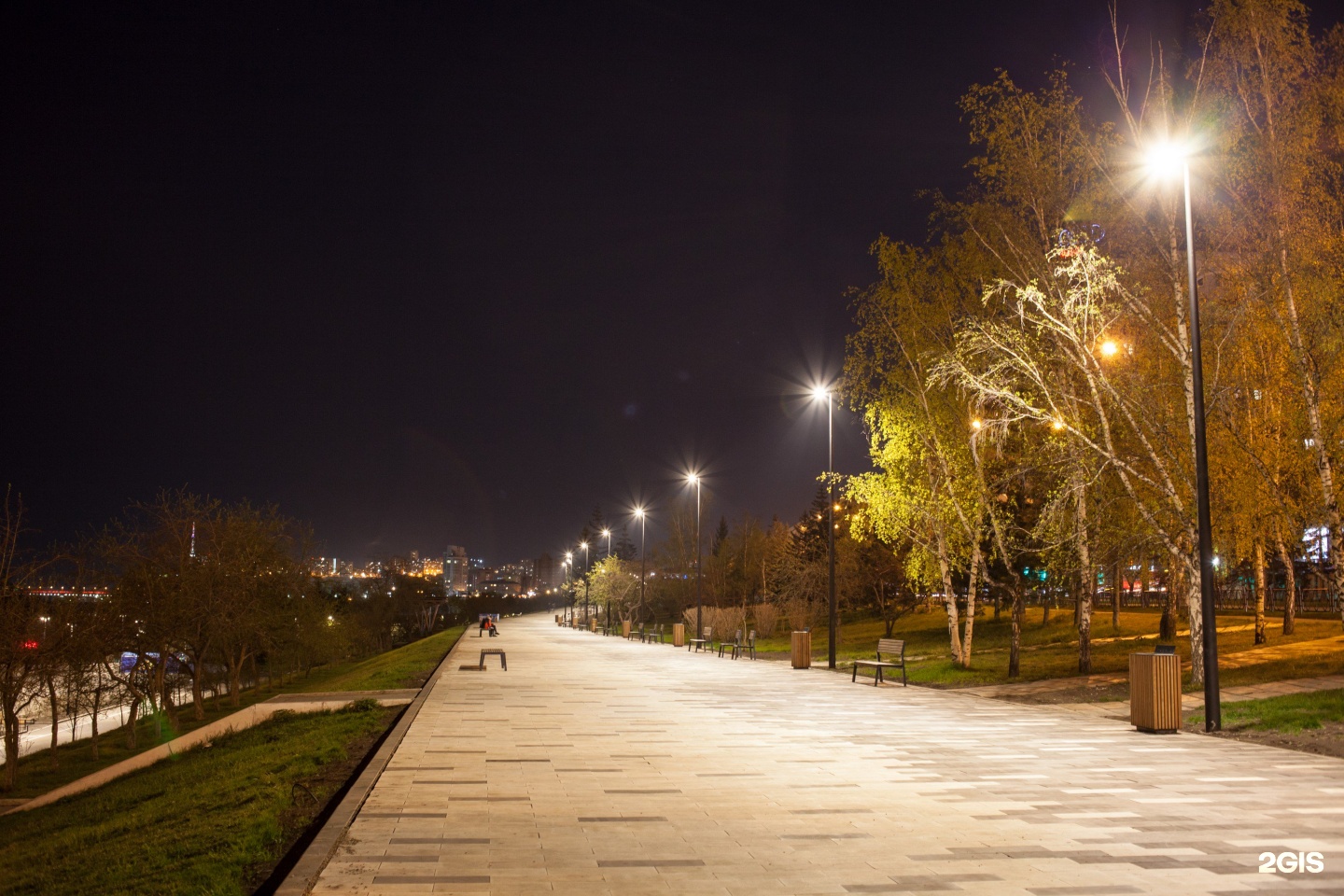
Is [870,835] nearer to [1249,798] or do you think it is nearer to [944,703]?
[1249,798]

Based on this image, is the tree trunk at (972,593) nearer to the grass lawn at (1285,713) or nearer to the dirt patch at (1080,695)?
the dirt patch at (1080,695)

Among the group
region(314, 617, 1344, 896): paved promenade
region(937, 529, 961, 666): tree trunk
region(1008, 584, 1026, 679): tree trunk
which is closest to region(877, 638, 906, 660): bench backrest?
region(1008, 584, 1026, 679): tree trunk

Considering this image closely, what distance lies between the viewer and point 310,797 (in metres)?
9.47

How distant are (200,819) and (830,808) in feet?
21.8

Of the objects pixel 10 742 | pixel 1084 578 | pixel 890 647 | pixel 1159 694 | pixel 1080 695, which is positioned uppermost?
pixel 1084 578

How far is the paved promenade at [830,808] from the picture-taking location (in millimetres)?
5887

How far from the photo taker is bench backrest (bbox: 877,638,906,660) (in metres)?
21.4

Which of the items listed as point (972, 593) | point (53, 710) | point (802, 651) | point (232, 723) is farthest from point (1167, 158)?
point (53, 710)

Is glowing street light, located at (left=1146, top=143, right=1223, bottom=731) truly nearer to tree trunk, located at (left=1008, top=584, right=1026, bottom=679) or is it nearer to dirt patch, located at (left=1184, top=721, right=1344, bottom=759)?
dirt patch, located at (left=1184, top=721, right=1344, bottom=759)

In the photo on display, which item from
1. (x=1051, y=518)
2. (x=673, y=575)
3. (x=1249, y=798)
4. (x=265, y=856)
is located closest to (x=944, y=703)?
(x=1051, y=518)

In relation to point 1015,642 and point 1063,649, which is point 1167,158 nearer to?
point 1015,642

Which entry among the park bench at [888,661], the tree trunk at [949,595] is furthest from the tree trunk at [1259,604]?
the park bench at [888,661]

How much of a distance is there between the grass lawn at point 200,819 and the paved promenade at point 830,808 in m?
0.96

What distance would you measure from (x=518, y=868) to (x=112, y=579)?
31.5m
